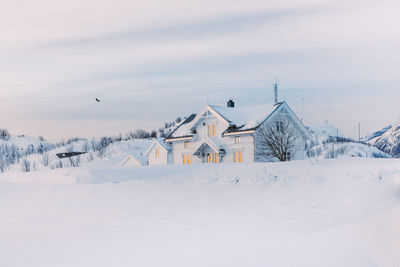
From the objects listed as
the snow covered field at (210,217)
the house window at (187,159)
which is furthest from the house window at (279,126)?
the snow covered field at (210,217)

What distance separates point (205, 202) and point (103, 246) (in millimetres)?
5871

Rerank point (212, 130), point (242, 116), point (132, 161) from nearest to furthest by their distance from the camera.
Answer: point (242, 116), point (212, 130), point (132, 161)

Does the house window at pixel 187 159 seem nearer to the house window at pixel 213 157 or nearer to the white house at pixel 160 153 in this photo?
Result: the white house at pixel 160 153

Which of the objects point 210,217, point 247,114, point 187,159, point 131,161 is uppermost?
point 247,114

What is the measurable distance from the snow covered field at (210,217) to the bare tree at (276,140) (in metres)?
17.5

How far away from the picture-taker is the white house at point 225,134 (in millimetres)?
39062

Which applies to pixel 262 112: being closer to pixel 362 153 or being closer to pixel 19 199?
pixel 19 199

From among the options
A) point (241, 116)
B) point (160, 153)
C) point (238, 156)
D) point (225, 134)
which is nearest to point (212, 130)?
point (225, 134)

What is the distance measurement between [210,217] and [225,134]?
28.3 metres

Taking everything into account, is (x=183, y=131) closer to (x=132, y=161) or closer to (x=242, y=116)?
(x=242, y=116)

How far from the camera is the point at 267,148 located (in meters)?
39.3

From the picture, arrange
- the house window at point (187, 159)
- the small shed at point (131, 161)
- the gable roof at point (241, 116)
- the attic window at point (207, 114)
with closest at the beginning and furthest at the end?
the gable roof at point (241, 116), the attic window at point (207, 114), the house window at point (187, 159), the small shed at point (131, 161)

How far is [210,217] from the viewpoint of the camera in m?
12.0

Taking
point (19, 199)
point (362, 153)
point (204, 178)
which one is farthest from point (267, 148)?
point (362, 153)
